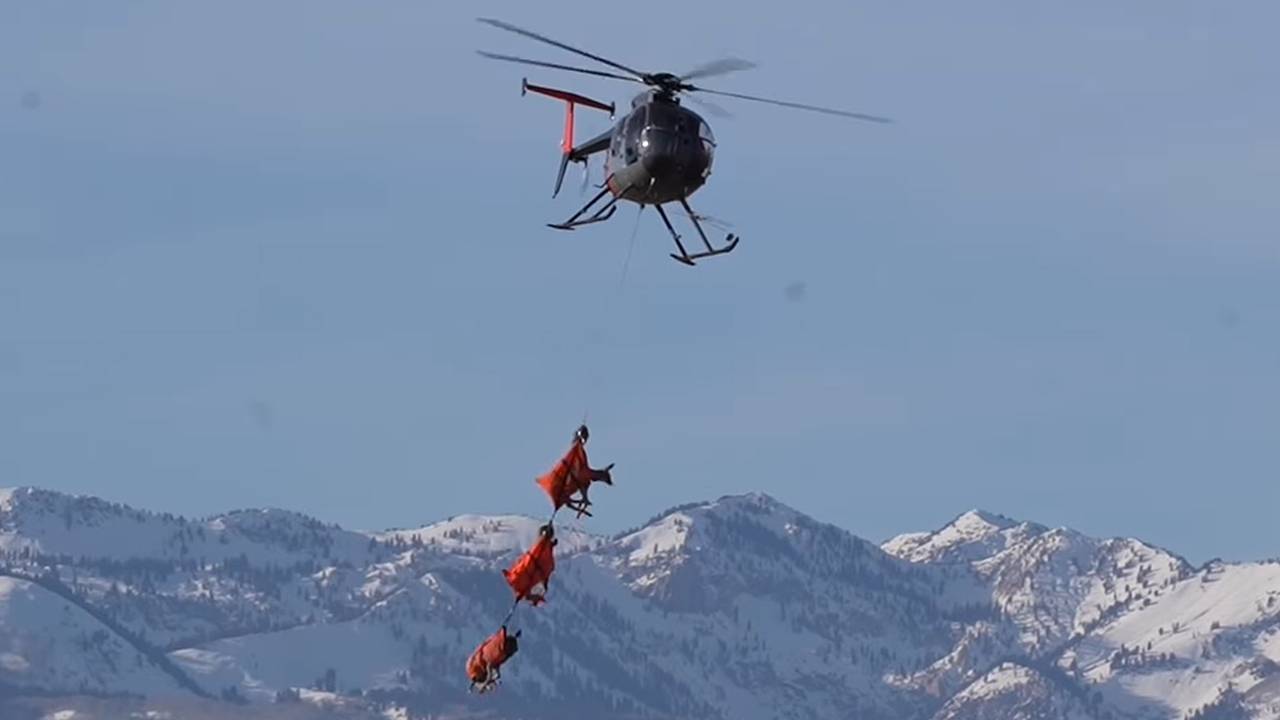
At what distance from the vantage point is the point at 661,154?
14388 cm

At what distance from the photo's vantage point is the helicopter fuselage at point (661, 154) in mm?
144000

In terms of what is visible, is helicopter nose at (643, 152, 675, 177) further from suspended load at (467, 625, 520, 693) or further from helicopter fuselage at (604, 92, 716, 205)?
suspended load at (467, 625, 520, 693)

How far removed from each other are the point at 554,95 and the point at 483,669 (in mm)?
23971

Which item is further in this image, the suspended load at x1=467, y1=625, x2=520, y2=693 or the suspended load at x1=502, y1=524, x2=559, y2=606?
the suspended load at x1=502, y1=524, x2=559, y2=606

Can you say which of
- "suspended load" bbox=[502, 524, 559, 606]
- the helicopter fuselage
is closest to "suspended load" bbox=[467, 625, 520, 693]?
"suspended load" bbox=[502, 524, 559, 606]

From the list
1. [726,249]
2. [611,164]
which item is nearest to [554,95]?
[611,164]

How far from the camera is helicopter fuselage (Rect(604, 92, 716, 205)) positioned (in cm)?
14400

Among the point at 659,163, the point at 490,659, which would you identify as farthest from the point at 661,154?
the point at 490,659

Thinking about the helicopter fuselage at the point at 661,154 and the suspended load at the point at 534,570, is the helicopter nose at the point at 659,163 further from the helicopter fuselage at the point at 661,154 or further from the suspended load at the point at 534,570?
the suspended load at the point at 534,570

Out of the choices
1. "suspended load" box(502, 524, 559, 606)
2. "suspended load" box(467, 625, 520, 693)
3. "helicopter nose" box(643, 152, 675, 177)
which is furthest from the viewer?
"suspended load" box(502, 524, 559, 606)

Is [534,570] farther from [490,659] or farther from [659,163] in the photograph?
[659,163]

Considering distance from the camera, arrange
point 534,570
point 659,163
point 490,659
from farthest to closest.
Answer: point 534,570, point 490,659, point 659,163

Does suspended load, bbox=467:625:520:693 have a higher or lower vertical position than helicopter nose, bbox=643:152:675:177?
lower

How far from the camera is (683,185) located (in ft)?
474
